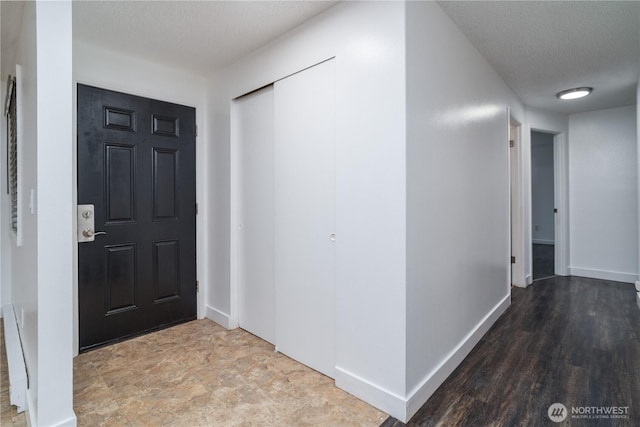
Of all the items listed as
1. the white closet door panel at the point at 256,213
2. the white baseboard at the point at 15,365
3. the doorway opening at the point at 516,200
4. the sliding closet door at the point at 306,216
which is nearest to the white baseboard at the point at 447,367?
the sliding closet door at the point at 306,216

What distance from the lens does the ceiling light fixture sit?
3.46m

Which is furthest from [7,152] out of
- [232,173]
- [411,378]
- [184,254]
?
[411,378]

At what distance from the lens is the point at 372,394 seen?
177cm

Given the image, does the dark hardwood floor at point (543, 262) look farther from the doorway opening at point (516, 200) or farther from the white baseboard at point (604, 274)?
the doorway opening at point (516, 200)

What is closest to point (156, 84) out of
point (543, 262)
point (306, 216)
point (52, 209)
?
point (52, 209)

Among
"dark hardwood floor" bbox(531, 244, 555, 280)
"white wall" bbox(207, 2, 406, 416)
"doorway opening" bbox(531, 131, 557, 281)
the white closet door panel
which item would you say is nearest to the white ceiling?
"white wall" bbox(207, 2, 406, 416)

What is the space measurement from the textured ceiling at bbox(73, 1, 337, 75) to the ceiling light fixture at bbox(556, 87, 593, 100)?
Answer: 3.12 m

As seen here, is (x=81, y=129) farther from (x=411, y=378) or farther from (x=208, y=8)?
(x=411, y=378)

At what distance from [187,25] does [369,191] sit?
5.49 feet

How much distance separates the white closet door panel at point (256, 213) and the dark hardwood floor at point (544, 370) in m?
1.34

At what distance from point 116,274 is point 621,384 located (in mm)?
3586

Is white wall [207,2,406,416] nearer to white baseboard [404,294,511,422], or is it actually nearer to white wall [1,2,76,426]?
white baseboard [404,294,511,422]

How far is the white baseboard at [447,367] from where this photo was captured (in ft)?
5.61

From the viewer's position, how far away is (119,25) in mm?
2125
